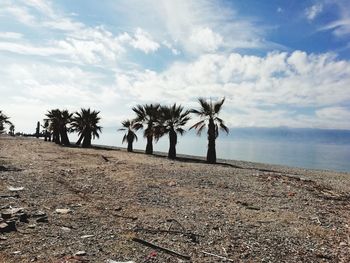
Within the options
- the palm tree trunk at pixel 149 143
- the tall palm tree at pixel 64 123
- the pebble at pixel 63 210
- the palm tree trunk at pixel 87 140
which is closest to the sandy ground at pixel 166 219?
the pebble at pixel 63 210

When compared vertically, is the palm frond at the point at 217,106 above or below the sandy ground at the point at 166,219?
above

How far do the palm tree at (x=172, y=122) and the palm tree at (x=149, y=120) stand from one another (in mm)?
975

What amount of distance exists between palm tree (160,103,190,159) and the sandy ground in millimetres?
15859

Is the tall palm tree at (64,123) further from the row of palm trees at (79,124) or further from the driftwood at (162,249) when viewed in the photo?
the driftwood at (162,249)

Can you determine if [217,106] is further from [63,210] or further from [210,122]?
[63,210]

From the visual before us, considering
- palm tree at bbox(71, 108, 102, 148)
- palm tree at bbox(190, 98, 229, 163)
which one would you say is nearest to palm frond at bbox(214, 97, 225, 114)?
palm tree at bbox(190, 98, 229, 163)

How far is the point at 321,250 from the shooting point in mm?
7762

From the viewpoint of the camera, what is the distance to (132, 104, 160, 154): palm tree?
3317cm

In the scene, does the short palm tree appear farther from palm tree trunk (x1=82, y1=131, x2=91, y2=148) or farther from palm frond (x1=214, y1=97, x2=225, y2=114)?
palm frond (x1=214, y1=97, x2=225, y2=114)

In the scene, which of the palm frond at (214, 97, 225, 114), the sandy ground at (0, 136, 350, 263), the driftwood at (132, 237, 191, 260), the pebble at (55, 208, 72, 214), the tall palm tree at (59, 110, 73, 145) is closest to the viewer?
the driftwood at (132, 237, 191, 260)

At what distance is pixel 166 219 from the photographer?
9289 mm

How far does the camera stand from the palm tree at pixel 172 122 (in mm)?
31656

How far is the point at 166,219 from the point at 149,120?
2537cm

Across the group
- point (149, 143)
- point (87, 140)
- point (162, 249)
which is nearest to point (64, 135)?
point (87, 140)
